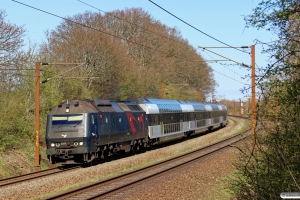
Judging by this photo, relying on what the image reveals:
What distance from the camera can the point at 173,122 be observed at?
112 feet

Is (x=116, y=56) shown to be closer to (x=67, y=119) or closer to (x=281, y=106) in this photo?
(x=67, y=119)

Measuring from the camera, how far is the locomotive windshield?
67.1 ft

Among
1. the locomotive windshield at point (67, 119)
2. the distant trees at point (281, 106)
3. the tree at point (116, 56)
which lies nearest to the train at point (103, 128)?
the locomotive windshield at point (67, 119)

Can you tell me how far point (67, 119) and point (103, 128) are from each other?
1.90 m

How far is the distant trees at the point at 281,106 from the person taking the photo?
764cm

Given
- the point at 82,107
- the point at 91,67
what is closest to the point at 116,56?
the point at 91,67

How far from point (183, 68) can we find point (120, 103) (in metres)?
45.2

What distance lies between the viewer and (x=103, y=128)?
2175 centimetres

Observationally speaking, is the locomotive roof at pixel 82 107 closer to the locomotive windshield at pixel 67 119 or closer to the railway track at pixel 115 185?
the locomotive windshield at pixel 67 119

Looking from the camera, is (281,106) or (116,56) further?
(116,56)

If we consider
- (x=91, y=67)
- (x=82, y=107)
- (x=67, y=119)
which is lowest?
(x=67, y=119)

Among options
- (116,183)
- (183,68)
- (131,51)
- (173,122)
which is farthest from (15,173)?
(183,68)

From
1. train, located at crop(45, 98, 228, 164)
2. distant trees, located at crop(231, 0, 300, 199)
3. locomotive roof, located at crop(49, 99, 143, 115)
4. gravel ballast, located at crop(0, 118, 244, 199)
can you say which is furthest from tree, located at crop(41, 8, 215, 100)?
distant trees, located at crop(231, 0, 300, 199)

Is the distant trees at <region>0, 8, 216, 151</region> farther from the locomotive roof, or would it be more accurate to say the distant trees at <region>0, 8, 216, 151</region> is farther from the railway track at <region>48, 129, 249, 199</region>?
the railway track at <region>48, 129, 249, 199</region>
